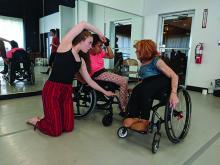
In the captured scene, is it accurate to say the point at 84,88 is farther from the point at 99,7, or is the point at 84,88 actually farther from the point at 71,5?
the point at 99,7

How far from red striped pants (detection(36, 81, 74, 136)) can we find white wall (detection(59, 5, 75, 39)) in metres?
2.30

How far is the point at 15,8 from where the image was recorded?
136 inches

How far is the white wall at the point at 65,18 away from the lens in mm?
4016

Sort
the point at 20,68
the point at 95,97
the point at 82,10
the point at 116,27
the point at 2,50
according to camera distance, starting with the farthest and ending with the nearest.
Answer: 1. the point at 116,27
2. the point at 82,10
3. the point at 20,68
4. the point at 2,50
5. the point at 95,97

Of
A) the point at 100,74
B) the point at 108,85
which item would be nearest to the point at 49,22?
the point at 100,74

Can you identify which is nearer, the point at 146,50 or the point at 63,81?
the point at 146,50

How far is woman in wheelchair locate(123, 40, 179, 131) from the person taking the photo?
5.48 ft

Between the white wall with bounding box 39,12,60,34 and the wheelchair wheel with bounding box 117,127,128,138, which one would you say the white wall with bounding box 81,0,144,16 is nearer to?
the white wall with bounding box 39,12,60,34

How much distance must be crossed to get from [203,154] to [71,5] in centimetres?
381

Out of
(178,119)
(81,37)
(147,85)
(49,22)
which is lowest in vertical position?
(178,119)

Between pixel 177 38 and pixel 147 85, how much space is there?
4.27 metres

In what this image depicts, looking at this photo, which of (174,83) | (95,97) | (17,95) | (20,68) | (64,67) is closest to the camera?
(174,83)

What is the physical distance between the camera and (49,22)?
12.7ft

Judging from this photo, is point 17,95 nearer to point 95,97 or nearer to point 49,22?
point 49,22
